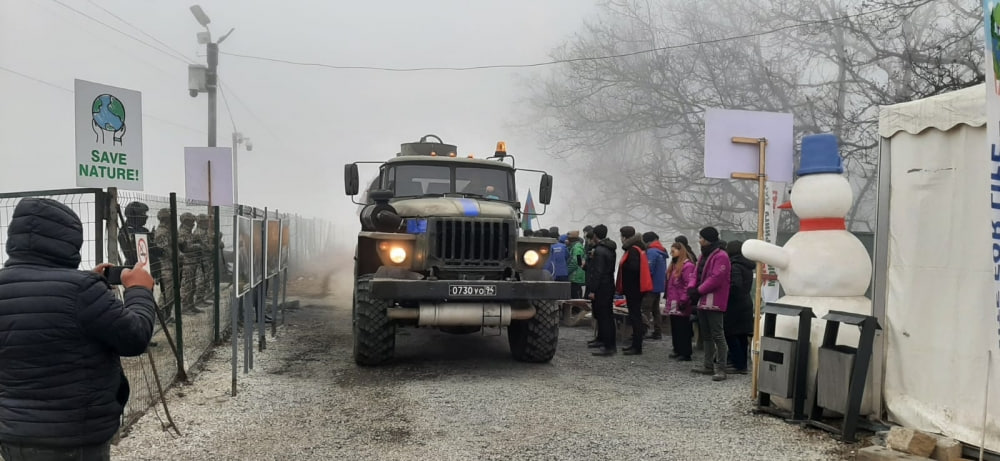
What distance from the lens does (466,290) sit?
6.95 meters

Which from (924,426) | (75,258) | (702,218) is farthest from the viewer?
(702,218)

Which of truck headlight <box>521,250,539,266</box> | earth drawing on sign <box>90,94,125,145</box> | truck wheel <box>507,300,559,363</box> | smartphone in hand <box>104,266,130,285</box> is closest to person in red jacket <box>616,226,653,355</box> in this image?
truck wheel <box>507,300,559,363</box>

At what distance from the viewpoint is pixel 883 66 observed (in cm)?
1622

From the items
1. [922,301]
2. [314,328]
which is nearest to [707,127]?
[922,301]

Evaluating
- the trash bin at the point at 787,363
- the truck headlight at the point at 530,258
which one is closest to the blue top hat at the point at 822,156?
the trash bin at the point at 787,363

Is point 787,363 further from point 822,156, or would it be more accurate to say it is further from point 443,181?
point 443,181

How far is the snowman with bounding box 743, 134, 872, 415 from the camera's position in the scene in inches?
216

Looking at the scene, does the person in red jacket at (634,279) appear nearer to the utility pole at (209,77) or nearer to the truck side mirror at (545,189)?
the truck side mirror at (545,189)

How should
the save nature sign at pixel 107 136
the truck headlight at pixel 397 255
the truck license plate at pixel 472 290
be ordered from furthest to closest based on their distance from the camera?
the truck headlight at pixel 397 255 < the truck license plate at pixel 472 290 < the save nature sign at pixel 107 136

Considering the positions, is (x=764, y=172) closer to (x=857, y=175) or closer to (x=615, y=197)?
(x=857, y=175)

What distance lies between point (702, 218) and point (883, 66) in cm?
720

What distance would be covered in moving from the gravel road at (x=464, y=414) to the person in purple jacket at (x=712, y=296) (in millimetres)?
267

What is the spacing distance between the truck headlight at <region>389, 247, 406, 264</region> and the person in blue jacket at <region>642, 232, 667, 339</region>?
153 inches

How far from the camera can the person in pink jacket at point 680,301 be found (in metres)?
8.08
